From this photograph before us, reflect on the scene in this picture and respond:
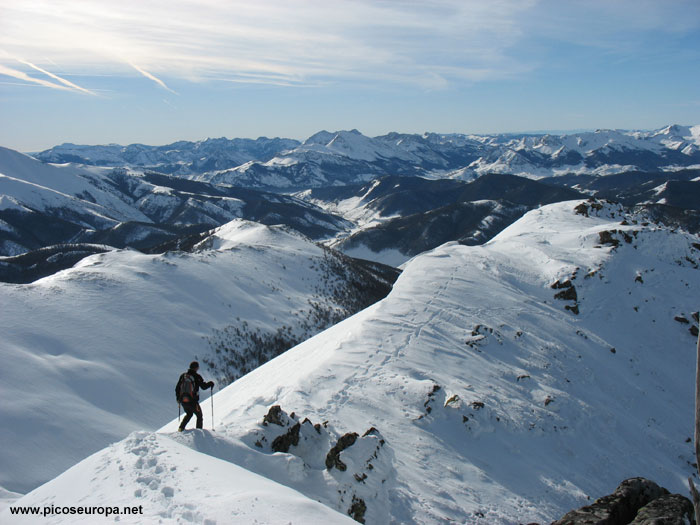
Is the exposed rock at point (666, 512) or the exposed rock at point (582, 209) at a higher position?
the exposed rock at point (582, 209)

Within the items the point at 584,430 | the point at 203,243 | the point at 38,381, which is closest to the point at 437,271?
the point at 584,430

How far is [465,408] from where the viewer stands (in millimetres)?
16734

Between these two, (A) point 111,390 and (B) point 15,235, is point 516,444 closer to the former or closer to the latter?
(A) point 111,390

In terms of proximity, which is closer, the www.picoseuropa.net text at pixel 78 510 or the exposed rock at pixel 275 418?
the www.picoseuropa.net text at pixel 78 510

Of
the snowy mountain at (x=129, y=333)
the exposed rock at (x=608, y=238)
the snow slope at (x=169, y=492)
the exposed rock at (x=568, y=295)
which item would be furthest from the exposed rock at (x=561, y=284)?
the snow slope at (x=169, y=492)

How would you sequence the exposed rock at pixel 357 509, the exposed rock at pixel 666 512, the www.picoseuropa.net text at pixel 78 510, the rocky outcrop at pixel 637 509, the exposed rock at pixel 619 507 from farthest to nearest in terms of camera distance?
the exposed rock at pixel 357 509
the exposed rock at pixel 619 507
the rocky outcrop at pixel 637 509
the exposed rock at pixel 666 512
the www.picoseuropa.net text at pixel 78 510

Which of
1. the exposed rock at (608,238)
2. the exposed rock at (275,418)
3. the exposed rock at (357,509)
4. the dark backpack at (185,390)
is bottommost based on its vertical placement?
the exposed rock at (357,509)

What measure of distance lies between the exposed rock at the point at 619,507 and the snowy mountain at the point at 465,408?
351 cm

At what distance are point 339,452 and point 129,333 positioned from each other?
3111 cm

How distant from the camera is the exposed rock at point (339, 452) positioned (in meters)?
11.2

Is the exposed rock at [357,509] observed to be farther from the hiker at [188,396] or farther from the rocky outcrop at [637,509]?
the hiker at [188,396]

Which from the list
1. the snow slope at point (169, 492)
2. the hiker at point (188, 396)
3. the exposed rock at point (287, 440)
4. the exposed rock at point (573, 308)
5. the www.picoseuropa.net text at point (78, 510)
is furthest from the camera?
the exposed rock at point (573, 308)

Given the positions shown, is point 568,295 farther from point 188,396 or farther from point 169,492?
point 169,492

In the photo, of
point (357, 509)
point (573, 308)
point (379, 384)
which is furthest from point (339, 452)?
point (573, 308)
